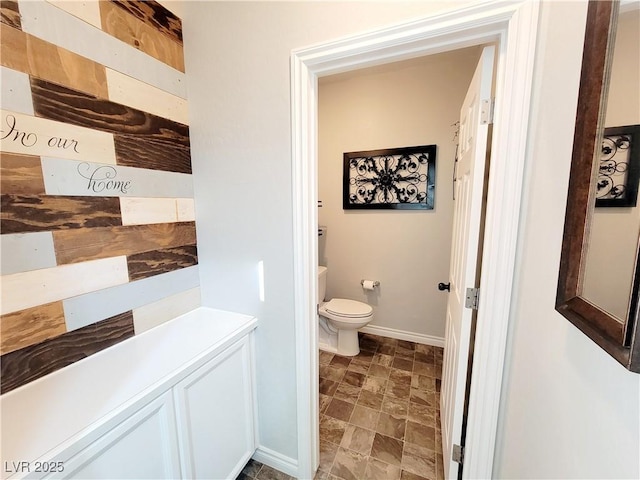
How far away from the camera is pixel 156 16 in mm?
1218

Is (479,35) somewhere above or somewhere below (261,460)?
above

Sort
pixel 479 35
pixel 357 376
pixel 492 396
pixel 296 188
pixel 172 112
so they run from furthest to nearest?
1. pixel 357 376
2. pixel 172 112
3. pixel 296 188
4. pixel 492 396
5. pixel 479 35

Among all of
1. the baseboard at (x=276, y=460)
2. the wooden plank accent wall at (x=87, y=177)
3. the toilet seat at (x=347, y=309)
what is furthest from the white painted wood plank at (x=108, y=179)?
the toilet seat at (x=347, y=309)

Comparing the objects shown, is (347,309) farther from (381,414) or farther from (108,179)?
(108,179)

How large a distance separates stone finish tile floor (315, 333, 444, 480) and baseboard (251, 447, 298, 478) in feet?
0.51

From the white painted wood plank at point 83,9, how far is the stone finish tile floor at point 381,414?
2332mm

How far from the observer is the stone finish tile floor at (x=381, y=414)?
1470 millimetres

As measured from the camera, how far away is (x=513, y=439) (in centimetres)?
98

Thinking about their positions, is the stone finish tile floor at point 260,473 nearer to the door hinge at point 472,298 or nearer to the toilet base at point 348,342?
the toilet base at point 348,342

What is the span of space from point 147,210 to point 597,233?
62.0 inches

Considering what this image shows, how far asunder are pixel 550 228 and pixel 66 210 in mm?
1651

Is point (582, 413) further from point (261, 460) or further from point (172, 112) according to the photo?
point (172, 112)

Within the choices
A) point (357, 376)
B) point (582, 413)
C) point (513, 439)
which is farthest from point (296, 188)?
point (357, 376)

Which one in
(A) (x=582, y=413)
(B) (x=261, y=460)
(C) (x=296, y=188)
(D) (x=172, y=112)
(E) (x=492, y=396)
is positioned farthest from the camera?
(B) (x=261, y=460)
